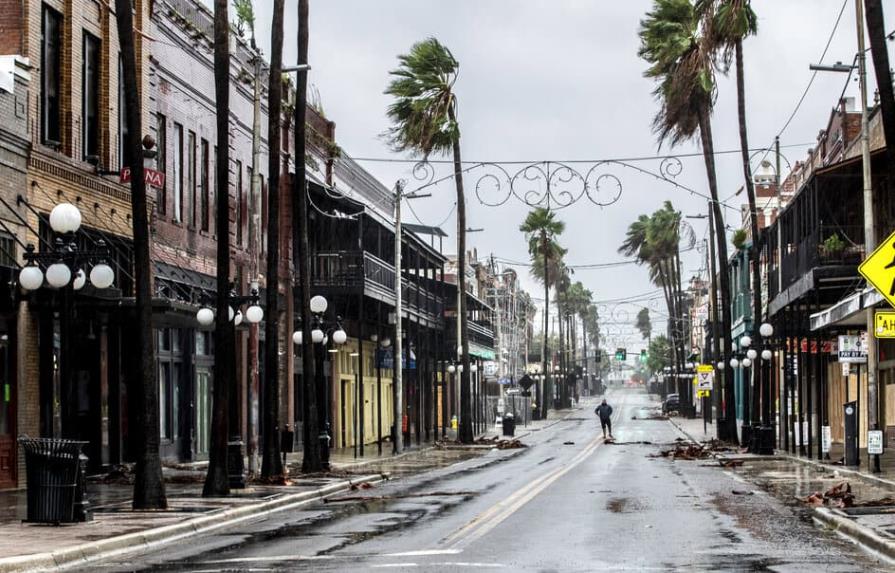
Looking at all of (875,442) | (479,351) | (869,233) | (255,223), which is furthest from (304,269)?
(479,351)

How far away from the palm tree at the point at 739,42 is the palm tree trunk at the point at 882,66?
2331cm

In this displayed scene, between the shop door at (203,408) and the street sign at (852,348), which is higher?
the street sign at (852,348)

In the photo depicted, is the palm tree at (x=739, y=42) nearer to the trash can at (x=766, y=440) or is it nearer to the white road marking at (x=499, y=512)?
the trash can at (x=766, y=440)

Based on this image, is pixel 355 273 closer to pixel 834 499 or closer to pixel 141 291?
pixel 834 499

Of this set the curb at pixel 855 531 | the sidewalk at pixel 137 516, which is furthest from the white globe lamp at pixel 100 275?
the curb at pixel 855 531

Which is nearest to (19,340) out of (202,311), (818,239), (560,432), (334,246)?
(202,311)

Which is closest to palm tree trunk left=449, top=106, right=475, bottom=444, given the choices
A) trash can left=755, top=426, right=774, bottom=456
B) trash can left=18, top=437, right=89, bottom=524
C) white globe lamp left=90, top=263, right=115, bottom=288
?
trash can left=755, top=426, right=774, bottom=456

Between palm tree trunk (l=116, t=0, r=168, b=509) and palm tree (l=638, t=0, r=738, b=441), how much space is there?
102 ft

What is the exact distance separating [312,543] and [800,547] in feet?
18.0

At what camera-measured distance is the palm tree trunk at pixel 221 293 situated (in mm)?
24078

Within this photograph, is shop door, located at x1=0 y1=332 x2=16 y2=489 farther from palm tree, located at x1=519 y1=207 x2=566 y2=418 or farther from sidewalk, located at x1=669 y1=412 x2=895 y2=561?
palm tree, located at x1=519 y1=207 x2=566 y2=418

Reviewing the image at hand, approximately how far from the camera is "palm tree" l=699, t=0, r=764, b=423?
45188mm

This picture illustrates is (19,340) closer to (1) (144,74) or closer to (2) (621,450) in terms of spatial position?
(1) (144,74)

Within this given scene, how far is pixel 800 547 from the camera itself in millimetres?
16125
